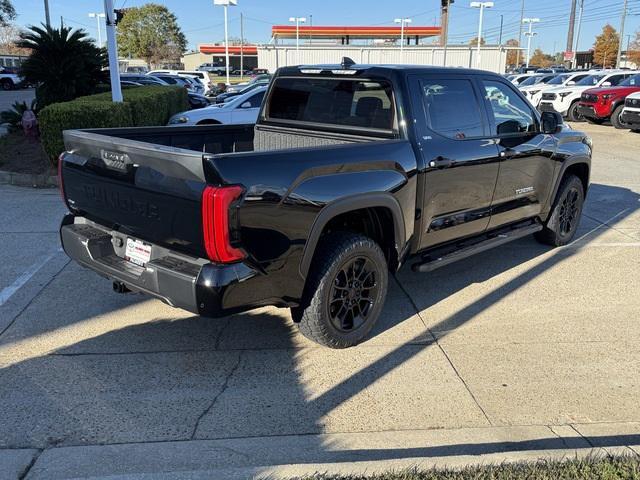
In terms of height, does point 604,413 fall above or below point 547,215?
below

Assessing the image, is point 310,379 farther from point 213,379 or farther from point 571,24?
point 571,24

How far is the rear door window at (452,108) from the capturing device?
4.74 meters

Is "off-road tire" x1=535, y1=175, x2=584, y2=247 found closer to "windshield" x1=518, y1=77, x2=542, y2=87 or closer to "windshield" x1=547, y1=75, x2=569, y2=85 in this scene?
"windshield" x1=547, y1=75, x2=569, y2=85

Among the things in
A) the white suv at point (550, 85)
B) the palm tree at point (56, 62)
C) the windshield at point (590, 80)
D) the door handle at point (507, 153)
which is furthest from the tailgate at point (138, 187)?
the windshield at point (590, 80)

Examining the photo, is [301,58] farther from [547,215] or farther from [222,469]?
[222,469]

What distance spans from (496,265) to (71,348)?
4177 mm

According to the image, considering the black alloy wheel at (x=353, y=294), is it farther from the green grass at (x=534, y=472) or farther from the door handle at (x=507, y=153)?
the door handle at (x=507, y=153)

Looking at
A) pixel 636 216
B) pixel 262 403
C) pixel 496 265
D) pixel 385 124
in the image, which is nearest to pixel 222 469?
pixel 262 403

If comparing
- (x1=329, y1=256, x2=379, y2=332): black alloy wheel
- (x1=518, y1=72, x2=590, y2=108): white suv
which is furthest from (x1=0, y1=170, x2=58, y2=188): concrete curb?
(x1=518, y1=72, x2=590, y2=108): white suv

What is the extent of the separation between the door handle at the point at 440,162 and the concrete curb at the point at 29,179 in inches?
284

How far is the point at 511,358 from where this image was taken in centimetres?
424

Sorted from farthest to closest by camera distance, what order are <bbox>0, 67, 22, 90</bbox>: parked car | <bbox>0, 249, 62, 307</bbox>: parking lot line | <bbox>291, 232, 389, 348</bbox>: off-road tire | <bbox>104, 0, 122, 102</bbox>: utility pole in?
1. <bbox>0, 67, 22, 90</bbox>: parked car
2. <bbox>104, 0, 122, 102</bbox>: utility pole
3. <bbox>0, 249, 62, 307</bbox>: parking lot line
4. <bbox>291, 232, 389, 348</bbox>: off-road tire

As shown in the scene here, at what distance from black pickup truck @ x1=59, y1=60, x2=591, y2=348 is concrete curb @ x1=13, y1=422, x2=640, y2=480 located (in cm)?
81

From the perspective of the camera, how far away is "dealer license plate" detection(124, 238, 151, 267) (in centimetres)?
375
